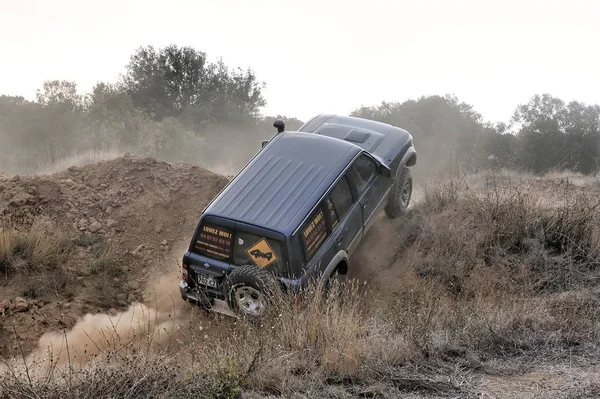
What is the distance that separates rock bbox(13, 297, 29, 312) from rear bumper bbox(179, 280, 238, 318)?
5.87 ft

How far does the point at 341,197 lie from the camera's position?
6488 millimetres

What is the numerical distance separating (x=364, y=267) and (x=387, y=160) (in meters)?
1.59

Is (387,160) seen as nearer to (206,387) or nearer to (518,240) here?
(518,240)

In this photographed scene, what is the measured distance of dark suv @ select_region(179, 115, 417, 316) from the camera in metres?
5.65

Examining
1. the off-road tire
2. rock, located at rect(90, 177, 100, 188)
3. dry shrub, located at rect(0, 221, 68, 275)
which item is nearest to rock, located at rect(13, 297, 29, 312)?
dry shrub, located at rect(0, 221, 68, 275)

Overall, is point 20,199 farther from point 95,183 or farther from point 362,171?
point 362,171

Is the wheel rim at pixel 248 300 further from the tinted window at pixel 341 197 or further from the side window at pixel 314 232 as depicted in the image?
the tinted window at pixel 341 197

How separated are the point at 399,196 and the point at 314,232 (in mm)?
2661

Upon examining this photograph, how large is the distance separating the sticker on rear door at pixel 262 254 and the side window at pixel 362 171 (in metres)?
1.57

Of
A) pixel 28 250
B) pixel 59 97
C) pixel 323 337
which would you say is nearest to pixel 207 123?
pixel 59 97

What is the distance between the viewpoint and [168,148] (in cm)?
1557

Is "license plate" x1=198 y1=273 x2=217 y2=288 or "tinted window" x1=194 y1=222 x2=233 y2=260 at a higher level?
"tinted window" x1=194 y1=222 x2=233 y2=260

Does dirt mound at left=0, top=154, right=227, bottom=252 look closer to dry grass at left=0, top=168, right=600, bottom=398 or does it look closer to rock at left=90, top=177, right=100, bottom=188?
rock at left=90, top=177, right=100, bottom=188

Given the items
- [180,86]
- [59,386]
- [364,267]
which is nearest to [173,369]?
[59,386]
